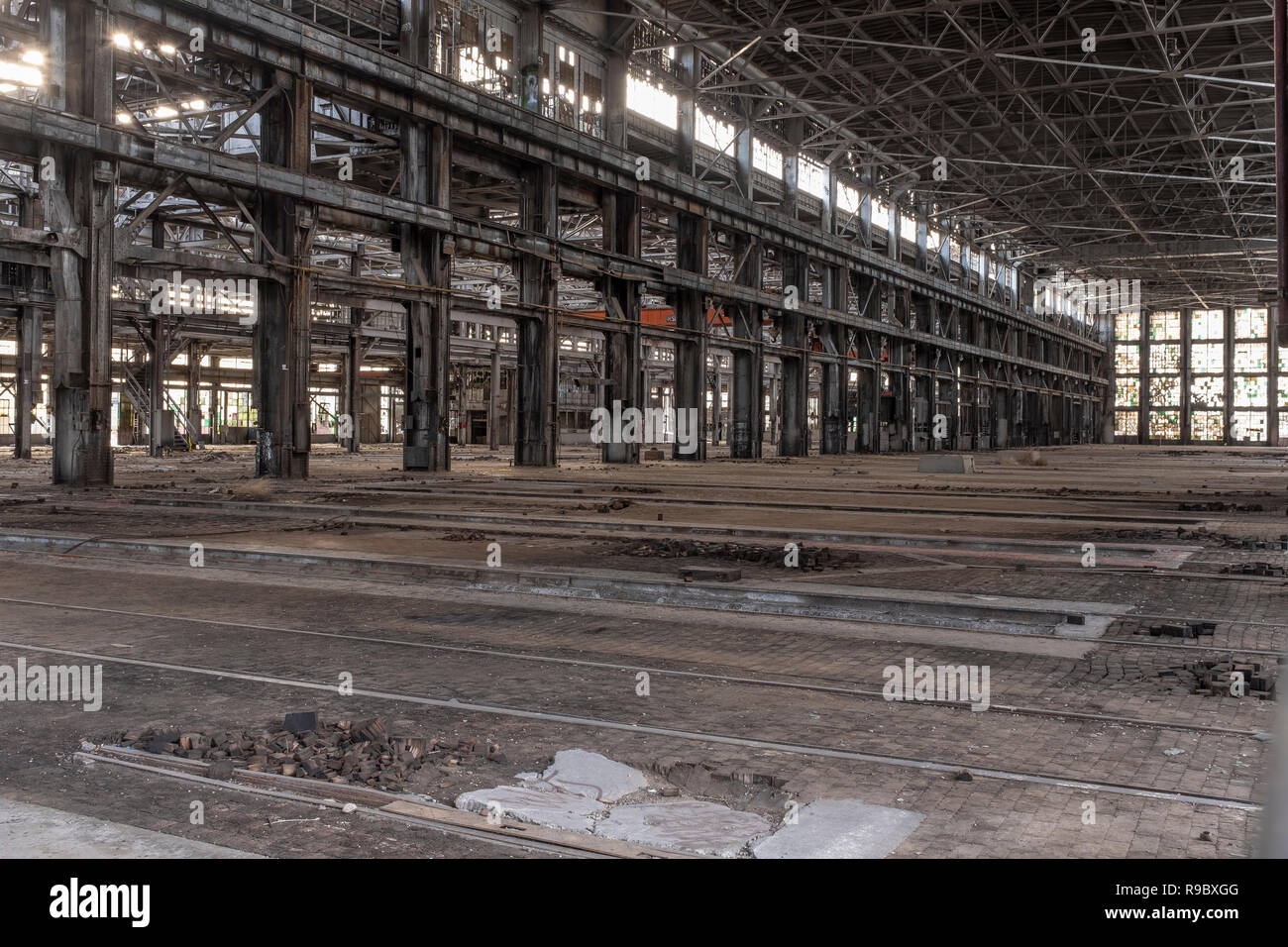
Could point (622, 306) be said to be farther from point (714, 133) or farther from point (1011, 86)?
point (1011, 86)

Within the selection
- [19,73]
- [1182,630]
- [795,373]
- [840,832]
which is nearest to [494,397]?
[795,373]

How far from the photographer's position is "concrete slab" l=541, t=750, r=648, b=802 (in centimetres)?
367

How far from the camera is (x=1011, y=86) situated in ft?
105

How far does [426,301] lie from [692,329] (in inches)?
415

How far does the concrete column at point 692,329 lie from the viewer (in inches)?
1236

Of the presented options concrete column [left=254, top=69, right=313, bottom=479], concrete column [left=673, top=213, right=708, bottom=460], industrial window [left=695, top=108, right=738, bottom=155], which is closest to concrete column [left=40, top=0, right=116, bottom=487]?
concrete column [left=254, top=69, right=313, bottom=479]

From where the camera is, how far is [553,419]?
2625 centimetres

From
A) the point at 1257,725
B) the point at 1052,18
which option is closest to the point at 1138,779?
the point at 1257,725

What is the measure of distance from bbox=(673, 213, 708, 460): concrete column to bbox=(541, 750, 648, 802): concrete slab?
27355 millimetres

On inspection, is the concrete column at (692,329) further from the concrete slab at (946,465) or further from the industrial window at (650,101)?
the concrete slab at (946,465)

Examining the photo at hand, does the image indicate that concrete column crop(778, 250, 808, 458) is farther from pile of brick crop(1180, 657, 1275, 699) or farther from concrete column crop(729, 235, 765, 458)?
pile of brick crop(1180, 657, 1275, 699)
